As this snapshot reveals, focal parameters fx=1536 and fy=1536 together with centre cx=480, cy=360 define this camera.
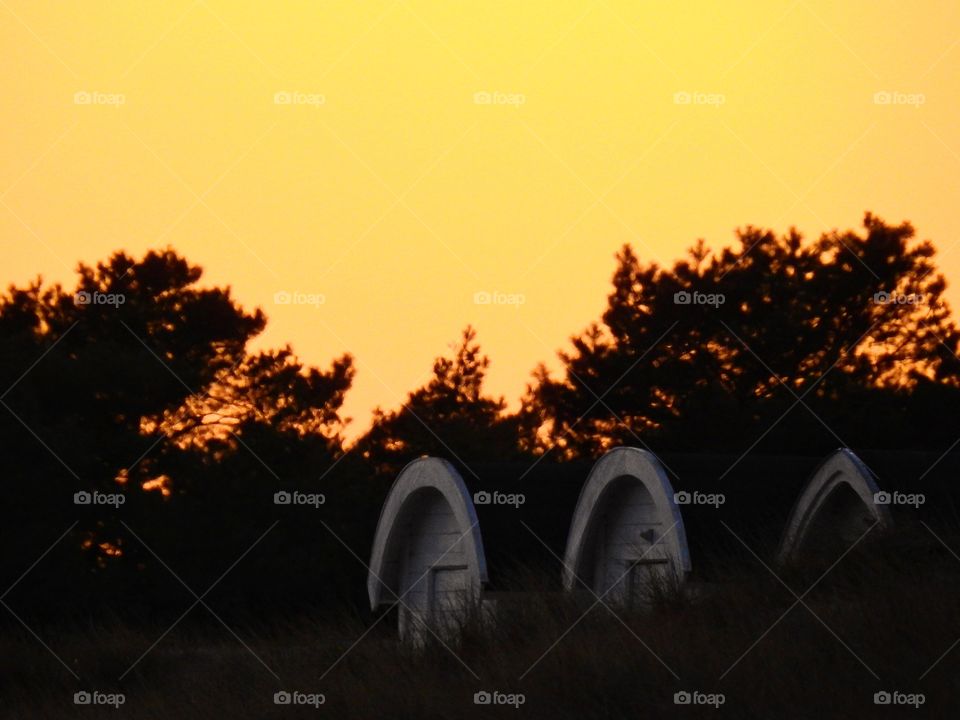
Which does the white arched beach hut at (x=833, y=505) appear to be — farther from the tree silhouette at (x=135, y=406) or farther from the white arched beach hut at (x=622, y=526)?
the tree silhouette at (x=135, y=406)

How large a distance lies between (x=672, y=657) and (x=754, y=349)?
39344 millimetres

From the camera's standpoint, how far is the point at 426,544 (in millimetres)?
25219

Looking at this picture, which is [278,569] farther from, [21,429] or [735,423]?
[735,423]

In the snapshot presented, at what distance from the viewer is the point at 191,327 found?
169 ft

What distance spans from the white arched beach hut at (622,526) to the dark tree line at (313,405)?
17.4m

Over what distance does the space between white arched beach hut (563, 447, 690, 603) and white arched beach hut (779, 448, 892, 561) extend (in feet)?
5.19

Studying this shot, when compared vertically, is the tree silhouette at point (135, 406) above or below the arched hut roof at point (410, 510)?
above

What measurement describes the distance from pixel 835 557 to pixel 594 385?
3721cm

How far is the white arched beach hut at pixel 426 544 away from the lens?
22.2 metres

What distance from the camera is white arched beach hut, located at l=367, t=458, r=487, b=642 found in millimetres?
22172

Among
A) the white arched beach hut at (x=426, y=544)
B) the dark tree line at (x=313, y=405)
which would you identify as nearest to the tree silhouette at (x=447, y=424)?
the dark tree line at (x=313, y=405)

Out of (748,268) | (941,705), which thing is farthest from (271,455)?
(941,705)

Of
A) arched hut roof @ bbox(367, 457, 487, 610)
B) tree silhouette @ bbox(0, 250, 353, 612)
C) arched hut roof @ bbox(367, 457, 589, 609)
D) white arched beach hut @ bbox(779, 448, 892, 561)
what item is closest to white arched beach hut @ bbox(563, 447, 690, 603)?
arched hut roof @ bbox(367, 457, 589, 609)

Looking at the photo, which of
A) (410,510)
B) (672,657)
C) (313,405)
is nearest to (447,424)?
(313,405)
